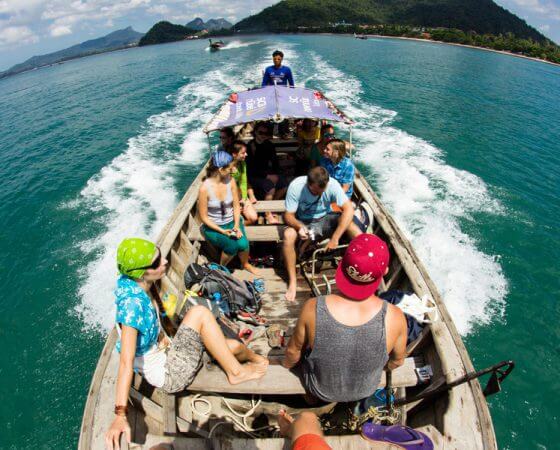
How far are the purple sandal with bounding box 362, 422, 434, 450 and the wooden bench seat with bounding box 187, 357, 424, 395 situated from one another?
51 cm

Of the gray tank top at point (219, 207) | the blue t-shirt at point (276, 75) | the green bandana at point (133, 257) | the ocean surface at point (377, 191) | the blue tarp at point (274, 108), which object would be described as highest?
the blue t-shirt at point (276, 75)

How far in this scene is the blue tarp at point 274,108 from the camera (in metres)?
5.74

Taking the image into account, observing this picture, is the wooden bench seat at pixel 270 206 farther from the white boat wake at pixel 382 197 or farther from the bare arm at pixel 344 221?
the white boat wake at pixel 382 197

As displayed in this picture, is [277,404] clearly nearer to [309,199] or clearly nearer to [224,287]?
[224,287]

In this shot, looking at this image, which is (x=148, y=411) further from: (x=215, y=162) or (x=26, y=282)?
(x=26, y=282)

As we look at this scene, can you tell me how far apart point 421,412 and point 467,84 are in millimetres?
31226

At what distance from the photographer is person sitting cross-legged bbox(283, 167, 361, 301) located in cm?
413

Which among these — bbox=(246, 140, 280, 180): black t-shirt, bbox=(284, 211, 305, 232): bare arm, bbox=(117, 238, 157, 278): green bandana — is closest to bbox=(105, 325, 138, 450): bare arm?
bbox=(117, 238, 157, 278): green bandana

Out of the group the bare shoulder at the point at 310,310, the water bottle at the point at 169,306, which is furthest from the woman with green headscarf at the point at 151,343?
the bare shoulder at the point at 310,310

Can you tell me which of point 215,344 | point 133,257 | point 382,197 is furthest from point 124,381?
point 382,197

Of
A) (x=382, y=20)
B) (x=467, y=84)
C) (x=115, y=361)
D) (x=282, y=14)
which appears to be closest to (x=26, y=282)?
(x=115, y=361)

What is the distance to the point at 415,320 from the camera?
3.30m

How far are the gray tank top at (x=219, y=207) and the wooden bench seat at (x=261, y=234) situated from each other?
2.17ft

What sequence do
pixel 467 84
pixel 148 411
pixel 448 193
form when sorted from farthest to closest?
pixel 467 84
pixel 448 193
pixel 148 411
